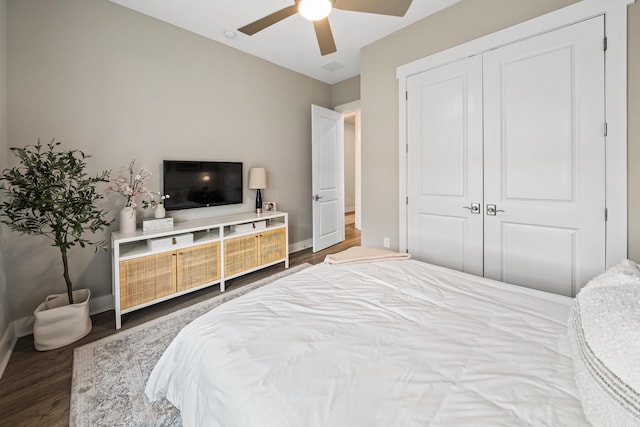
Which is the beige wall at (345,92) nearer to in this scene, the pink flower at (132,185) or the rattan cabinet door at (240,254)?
the rattan cabinet door at (240,254)

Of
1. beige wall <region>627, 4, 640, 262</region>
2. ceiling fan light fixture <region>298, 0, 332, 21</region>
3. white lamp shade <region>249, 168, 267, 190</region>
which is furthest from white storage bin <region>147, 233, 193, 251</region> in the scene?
beige wall <region>627, 4, 640, 262</region>

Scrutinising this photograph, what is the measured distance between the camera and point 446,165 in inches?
103

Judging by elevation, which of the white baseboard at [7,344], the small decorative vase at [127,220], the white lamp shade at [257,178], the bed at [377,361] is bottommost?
the white baseboard at [7,344]

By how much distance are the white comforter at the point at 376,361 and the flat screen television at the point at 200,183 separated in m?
2.04

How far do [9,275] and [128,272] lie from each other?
81cm

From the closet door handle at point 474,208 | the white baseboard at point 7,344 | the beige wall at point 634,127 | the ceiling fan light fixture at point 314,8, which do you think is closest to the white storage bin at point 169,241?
the white baseboard at point 7,344

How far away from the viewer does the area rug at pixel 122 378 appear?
4.55 feet

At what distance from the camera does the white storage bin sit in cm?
245

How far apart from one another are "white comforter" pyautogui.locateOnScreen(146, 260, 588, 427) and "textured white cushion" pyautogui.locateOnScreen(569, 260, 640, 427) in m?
0.08

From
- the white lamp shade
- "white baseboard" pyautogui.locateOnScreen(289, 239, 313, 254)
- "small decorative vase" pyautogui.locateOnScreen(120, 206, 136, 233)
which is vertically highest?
the white lamp shade

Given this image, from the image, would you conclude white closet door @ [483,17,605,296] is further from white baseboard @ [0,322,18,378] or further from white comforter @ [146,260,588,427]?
white baseboard @ [0,322,18,378]

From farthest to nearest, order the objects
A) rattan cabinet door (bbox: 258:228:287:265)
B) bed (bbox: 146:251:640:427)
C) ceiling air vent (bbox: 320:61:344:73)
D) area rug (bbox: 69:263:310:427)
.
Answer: ceiling air vent (bbox: 320:61:344:73)
rattan cabinet door (bbox: 258:228:287:265)
area rug (bbox: 69:263:310:427)
bed (bbox: 146:251:640:427)

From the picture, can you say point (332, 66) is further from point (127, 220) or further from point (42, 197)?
point (42, 197)

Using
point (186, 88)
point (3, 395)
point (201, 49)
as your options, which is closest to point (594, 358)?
point (3, 395)
